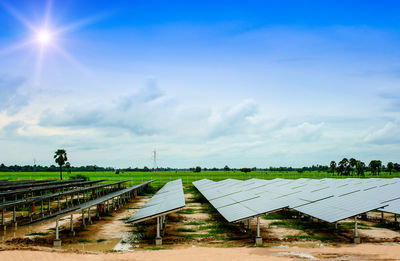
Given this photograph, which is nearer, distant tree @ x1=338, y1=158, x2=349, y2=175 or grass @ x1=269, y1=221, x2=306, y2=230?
grass @ x1=269, y1=221, x2=306, y2=230

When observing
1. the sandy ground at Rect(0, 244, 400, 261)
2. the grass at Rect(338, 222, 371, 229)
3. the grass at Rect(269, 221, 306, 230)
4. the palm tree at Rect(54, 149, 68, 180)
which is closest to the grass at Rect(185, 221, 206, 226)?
the grass at Rect(269, 221, 306, 230)

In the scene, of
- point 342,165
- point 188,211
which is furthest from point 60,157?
point 342,165

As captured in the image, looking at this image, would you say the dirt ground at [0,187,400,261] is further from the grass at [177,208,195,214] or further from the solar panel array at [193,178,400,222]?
the grass at [177,208,195,214]

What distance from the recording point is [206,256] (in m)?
13.0

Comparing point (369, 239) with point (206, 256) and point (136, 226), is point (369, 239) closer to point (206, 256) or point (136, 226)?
point (206, 256)

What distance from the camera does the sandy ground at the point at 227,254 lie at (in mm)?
12531

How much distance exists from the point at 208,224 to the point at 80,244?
8256 mm

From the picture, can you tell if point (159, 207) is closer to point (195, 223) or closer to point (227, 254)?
point (227, 254)

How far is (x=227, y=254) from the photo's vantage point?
1330 cm

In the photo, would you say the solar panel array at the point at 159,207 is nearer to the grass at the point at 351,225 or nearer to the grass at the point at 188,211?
the grass at the point at 188,211

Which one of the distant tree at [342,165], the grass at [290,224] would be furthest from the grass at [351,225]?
the distant tree at [342,165]

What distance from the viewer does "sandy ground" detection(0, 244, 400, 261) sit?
41.1 feet

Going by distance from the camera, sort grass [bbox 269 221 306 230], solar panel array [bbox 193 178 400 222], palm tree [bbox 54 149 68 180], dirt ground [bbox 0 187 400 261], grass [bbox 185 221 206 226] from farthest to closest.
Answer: palm tree [bbox 54 149 68 180] → grass [bbox 185 221 206 226] → grass [bbox 269 221 306 230] → solar panel array [bbox 193 178 400 222] → dirt ground [bbox 0 187 400 261]

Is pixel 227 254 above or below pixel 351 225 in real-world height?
above
